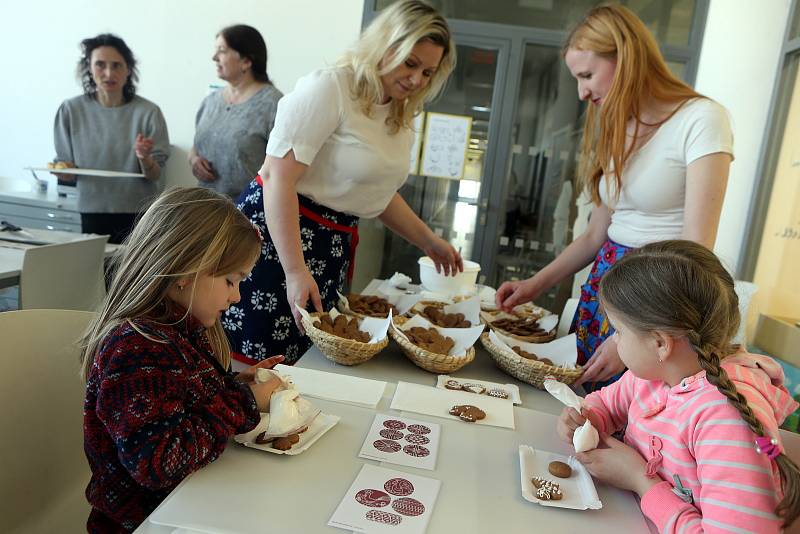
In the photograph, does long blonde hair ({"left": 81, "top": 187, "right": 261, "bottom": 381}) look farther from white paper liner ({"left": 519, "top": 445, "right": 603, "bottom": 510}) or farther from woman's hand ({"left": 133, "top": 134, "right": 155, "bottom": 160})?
woman's hand ({"left": 133, "top": 134, "right": 155, "bottom": 160})

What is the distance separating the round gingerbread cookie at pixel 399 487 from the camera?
0.81 metres

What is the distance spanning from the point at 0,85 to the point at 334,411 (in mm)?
4257

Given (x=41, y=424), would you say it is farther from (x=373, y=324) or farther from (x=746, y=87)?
(x=746, y=87)

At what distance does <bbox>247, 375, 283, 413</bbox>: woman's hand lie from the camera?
0.98 m

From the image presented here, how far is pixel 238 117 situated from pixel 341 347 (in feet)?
6.18

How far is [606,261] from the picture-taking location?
4.85ft

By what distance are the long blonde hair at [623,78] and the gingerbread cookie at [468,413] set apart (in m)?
0.67

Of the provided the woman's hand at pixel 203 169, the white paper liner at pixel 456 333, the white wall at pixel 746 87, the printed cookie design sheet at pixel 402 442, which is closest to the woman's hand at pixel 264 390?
the printed cookie design sheet at pixel 402 442

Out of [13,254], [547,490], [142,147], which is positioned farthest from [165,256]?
[142,147]

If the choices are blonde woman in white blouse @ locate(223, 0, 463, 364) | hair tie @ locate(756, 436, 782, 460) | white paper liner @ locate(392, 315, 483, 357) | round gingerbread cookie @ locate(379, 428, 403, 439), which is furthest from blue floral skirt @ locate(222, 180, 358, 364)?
hair tie @ locate(756, 436, 782, 460)

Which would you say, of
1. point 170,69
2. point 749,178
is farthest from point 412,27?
point 170,69

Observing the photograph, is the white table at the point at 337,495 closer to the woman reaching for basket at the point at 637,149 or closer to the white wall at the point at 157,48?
the woman reaching for basket at the point at 637,149

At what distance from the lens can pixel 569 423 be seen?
1.04 metres

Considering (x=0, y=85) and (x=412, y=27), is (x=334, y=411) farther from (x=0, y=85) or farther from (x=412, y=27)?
(x=0, y=85)
